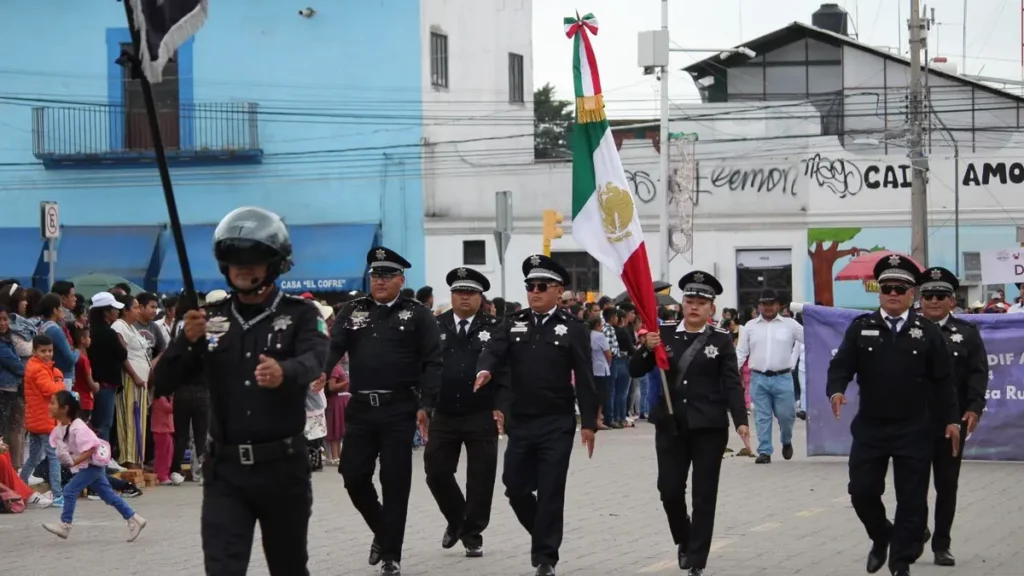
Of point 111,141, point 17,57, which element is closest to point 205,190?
point 111,141

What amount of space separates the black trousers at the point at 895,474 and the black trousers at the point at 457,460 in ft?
8.49

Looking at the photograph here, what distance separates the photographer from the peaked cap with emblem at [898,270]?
10.1 m

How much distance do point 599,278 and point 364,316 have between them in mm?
28187

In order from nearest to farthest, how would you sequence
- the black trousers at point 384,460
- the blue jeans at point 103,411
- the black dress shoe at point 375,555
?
the black trousers at point 384,460 < the black dress shoe at point 375,555 < the blue jeans at point 103,411

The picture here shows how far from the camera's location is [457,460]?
11430mm

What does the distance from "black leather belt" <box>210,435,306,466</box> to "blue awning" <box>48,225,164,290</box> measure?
1207 inches

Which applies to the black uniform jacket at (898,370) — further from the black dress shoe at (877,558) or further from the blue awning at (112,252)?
the blue awning at (112,252)

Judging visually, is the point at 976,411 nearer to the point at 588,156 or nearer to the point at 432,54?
the point at 588,156

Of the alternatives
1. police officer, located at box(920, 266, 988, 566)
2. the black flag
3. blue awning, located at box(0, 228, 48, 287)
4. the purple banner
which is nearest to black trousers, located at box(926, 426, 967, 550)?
police officer, located at box(920, 266, 988, 566)

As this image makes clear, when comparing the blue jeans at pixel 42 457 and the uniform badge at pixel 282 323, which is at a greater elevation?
the uniform badge at pixel 282 323

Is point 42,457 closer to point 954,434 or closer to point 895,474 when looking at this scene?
point 895,474

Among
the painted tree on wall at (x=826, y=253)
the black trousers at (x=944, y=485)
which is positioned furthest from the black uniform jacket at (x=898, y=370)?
the painted tree on wall at (x=826, y=253)

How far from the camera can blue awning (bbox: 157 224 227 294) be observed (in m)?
36.4

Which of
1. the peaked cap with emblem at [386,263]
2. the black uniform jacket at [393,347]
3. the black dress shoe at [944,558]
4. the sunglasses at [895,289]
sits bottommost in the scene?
the black dress shoe at [944,558]
